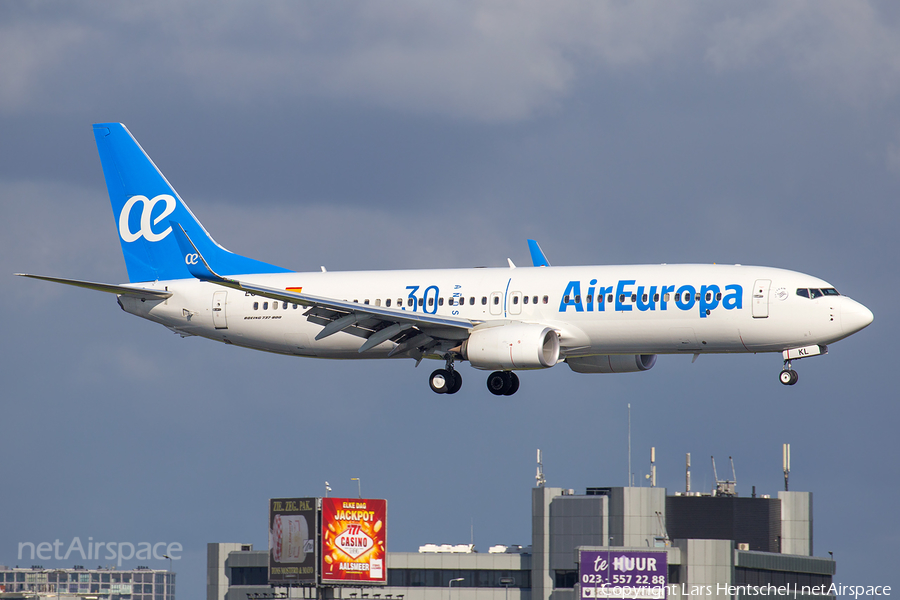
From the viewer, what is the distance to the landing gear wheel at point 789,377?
56.0 metres

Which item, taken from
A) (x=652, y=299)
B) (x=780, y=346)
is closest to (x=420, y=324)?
(x=652, y=299)

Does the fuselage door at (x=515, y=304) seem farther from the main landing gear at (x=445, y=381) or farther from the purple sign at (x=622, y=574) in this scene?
the purple sign at (x=622, y=574)

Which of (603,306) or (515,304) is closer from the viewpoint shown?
(603,306)

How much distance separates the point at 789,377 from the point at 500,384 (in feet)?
46.2

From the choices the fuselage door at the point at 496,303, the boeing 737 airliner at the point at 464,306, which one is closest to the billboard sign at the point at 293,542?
the boeing 737 airliner at the point at 464,306

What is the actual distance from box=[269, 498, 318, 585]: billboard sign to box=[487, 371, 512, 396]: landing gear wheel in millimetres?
43129

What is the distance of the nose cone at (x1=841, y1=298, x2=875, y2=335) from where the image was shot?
5494cm

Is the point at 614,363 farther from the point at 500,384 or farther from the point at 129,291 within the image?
the point at 129,291

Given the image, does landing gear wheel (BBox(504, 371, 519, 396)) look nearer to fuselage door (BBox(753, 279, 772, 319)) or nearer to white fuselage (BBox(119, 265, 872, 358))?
white fuselage (BBox(119, 265, 872, 358))

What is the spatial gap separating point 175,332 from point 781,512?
82.7 m

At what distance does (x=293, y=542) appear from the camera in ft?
341

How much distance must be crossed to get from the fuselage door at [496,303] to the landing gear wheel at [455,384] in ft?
14.7

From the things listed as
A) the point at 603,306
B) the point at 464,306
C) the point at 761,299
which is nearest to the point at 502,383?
the point at 464,306

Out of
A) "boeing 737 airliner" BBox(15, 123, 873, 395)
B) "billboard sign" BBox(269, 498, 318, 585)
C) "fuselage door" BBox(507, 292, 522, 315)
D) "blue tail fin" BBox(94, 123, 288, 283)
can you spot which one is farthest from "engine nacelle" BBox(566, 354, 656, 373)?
"billboard sign" BBox(269, 498, 318, 585)
